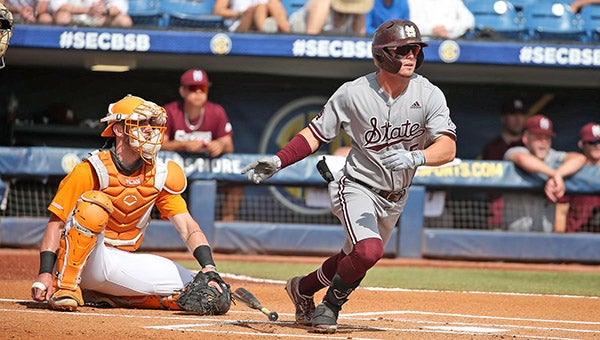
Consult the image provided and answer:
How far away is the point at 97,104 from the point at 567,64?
5.46 m

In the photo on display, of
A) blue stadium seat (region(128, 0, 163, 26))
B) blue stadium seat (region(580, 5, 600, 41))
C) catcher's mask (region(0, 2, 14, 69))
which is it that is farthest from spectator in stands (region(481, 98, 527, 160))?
catcher's mask (region(0, 2, 14, 69))

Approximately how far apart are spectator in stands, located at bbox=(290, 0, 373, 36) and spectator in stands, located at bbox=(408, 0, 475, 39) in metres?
0.55

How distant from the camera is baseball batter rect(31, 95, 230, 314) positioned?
209 inches

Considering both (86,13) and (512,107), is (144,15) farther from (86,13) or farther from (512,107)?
(512,107)

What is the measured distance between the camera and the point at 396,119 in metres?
5.09

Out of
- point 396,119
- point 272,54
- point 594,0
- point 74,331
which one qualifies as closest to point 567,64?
point 594,0

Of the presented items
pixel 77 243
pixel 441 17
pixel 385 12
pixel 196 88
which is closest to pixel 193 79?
pixel 196 88

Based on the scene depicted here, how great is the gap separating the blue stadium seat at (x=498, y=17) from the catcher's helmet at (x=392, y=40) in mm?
5952

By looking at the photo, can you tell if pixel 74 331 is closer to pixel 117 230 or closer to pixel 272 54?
pixel 117 230

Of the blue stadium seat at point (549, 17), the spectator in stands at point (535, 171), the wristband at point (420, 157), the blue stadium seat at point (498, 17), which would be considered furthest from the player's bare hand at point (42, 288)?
the blue stadium seat at point (549, 17)

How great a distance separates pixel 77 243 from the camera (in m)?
5.26

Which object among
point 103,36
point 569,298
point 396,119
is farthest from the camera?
point 103,36

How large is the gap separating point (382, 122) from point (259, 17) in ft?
18.7

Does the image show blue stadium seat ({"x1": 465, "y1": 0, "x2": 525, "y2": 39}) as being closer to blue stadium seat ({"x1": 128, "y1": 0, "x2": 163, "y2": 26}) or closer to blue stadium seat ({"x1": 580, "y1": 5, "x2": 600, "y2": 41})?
blue stadium seat ({"x1": 580, "y1": 5, "x2": 600, "y2": 41})
